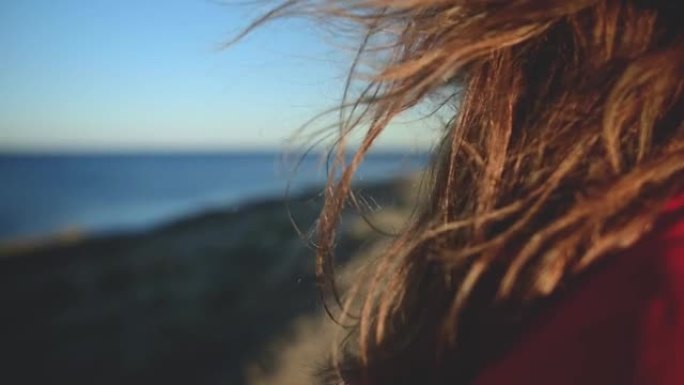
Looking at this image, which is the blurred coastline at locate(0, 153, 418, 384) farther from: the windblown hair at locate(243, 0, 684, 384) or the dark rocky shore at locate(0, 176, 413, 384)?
the windblown hair at locate(243, 0, 684, 384)

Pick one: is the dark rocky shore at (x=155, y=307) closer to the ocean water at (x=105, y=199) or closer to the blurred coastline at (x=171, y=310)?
the blurred coastline at (x=171, y=310)

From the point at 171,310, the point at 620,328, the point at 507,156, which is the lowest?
the point at 171,310

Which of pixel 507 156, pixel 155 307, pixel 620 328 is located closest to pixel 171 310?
pixel 155 307

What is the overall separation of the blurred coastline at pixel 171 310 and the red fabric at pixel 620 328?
3.23 ft

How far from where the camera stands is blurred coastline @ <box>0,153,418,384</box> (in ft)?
29.9

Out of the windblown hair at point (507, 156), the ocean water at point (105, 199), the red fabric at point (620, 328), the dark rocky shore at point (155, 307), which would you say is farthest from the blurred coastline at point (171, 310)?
the ocean water at point (105, 199)

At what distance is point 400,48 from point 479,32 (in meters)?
0.26

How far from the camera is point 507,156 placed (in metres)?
1.52

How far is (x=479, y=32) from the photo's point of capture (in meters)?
1.52

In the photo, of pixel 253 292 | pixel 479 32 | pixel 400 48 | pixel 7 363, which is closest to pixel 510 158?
pixel 479 32

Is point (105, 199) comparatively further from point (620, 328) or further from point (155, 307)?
point (620, 328)

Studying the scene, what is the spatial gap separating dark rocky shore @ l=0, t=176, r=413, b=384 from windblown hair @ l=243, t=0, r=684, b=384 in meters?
3.61

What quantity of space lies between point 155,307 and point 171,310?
0.46 metres

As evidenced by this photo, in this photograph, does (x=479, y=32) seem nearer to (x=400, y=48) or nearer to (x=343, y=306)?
(x=400, y=48)
